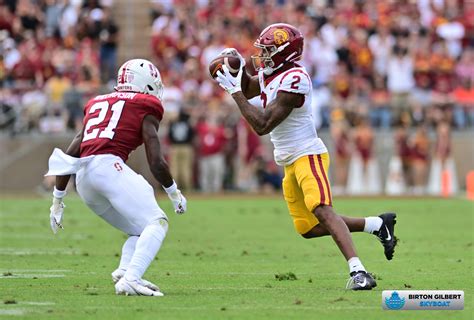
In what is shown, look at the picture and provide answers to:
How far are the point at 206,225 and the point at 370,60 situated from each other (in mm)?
10225

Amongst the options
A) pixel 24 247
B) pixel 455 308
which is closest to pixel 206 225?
pixel 24 247

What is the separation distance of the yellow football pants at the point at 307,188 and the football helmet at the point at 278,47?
732mm

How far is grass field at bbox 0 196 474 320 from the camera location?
20.5 ft

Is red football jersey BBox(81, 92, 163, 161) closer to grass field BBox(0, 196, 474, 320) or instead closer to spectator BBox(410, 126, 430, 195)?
grass field BBox(0, 196, 474, 320)

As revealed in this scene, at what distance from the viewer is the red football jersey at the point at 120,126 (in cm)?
707

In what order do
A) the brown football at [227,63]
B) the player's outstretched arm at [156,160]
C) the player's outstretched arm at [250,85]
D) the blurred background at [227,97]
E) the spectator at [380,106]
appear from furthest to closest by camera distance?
the spectator at [380,106] → the blurred background at [227,97] → the player's outstretched arm at [250,85] → the brown football at [227,63] → the player's outstretched arm at [156,160]

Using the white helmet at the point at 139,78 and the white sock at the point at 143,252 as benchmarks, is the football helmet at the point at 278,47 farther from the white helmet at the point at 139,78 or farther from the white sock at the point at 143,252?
the white sock at the point at 143,252

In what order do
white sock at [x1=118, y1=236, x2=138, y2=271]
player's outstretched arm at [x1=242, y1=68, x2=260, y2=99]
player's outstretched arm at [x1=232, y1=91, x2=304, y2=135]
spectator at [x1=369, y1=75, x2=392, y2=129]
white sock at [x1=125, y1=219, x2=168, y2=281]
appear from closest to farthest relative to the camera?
1. white sock at [x1=125, y1=219, x2=168, y2=281]
2. white sock at [x1=118, y1=236, x2=138, y2=271]
3. player's outstretched arm at [x1=232, y1=91, x2=304, y2=135]
4. player's outstretched arm at [x1=242, y1=68, x2=260, y2=99]
5. spectator at [x1=369, y1=75, x2=392, y2=129]

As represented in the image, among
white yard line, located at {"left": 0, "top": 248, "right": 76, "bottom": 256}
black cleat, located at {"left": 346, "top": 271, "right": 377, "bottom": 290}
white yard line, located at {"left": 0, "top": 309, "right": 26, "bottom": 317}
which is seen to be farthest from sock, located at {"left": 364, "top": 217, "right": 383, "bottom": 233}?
white yard line, located at {"left": 0, "top": 248, "right": 76, "bottom": 256}

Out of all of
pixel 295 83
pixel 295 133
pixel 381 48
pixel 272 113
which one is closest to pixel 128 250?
pixel 272 113

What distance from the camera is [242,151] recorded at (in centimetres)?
2181

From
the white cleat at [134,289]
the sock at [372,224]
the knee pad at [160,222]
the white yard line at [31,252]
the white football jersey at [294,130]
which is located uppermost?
the white football jersey at [294,130]

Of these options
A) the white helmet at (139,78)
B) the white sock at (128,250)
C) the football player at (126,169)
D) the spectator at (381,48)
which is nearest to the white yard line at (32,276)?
the football player at (126,169)

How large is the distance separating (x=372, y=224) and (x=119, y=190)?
2031 millimetres
